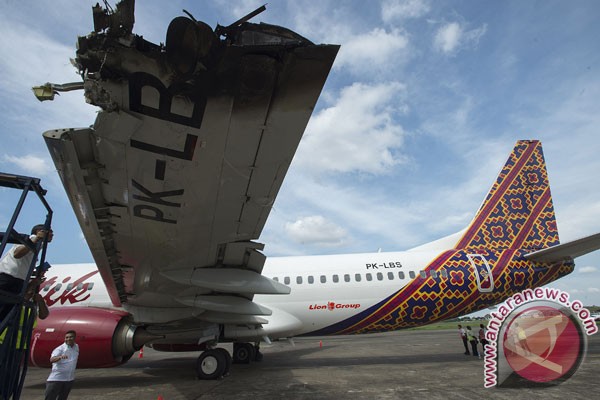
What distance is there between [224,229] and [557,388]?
20.2 feet

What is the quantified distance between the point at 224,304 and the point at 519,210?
9901 millimetres

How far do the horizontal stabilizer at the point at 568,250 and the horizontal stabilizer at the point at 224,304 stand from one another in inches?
311

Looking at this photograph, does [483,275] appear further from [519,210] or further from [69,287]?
[69,287]

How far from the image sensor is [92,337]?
6.98m

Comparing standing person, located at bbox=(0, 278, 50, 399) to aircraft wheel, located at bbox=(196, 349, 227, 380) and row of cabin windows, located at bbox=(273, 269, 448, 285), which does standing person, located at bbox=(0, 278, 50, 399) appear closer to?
aircraft wheel, located at bbox=(196, 349, 227, 380)

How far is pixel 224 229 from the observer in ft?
15.0

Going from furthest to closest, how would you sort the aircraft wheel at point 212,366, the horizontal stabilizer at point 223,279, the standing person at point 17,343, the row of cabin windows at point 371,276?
the row of cabin windows at point 371,276 → the aircraft wheel at point 212,366 → the horizontal stabilizer at point 223,279 → the standing person at point 17,343

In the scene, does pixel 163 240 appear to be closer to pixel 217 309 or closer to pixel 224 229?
pixel 224 229

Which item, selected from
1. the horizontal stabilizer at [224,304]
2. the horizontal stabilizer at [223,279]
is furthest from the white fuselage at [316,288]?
the horizontal stabilizer at [223,279]

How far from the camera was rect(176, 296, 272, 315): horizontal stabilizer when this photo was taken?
6910mm

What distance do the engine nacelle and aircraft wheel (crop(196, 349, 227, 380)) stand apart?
4.51ft

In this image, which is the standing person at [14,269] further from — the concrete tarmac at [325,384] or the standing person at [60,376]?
the concrete tarmac at [325,384]

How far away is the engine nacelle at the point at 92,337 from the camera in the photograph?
6.93 m

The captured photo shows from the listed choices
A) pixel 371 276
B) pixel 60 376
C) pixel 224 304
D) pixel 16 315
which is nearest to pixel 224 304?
pixel 224 304
